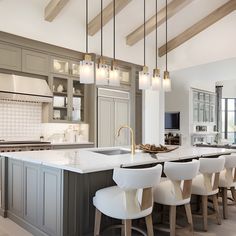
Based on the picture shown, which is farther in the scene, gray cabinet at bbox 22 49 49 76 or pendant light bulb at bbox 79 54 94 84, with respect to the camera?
gray cabinet at bbox 22 49 49 76

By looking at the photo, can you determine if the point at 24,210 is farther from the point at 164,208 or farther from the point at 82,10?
the point at 82,10

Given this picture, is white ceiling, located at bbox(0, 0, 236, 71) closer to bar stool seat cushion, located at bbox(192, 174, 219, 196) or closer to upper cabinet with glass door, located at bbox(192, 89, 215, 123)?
upper cabinet with glass door, located at bbox(192, 89, 215, 123)

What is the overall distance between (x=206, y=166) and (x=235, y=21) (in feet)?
15.2

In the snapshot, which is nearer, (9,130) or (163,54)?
(9,130)

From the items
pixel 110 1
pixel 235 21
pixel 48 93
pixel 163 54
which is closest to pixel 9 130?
pixel 48 93

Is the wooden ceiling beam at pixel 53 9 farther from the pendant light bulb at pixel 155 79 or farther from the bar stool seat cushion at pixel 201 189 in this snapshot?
the bar stool seat cushion at pixel 201 189

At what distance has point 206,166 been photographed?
3053 mm

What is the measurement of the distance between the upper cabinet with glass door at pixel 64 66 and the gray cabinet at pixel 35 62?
17 centimetres

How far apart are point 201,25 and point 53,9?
3.74 m

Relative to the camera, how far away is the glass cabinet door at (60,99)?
5930 mm

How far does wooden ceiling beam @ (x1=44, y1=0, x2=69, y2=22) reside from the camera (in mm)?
5213

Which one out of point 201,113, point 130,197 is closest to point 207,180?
point 130,197

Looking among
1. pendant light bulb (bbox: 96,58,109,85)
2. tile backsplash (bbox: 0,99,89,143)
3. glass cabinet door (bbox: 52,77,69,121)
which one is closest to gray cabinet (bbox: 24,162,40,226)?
pendant light bulb (bbox: 96,58,109,85)

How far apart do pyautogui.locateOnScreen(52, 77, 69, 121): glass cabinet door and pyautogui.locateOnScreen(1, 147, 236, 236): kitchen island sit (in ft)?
8.96
